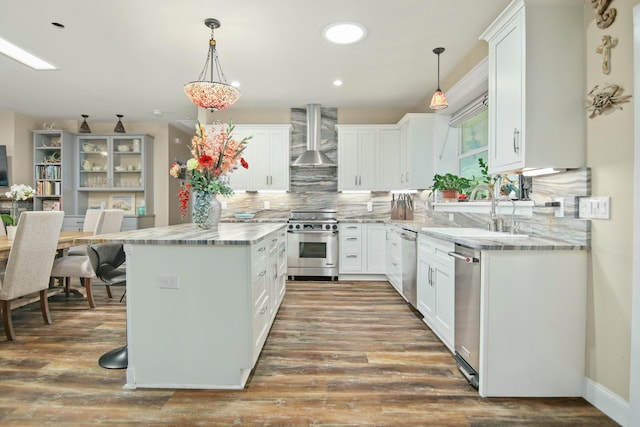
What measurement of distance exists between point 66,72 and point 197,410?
426cm

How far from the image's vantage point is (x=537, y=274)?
6.16 ft

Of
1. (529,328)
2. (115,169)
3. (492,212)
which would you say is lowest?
(529,328)

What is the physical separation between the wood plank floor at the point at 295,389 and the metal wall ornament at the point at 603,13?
6.94 feet

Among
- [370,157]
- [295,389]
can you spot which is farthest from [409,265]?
[370,157]

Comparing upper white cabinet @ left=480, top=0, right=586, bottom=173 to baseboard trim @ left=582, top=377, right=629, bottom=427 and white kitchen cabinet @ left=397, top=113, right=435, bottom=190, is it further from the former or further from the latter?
white kitchen cabinet @ left=397, top=113, right=435, bottom=190

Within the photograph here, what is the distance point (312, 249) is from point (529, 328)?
10.5ft

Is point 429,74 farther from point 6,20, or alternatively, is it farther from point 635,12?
point 6,20

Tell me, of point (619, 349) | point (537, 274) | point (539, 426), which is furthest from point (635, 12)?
point (539, 426)

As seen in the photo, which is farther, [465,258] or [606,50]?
[465,258]

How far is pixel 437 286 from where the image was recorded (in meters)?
2.65

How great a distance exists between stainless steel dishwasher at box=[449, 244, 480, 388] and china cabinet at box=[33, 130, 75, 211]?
21.9 ft

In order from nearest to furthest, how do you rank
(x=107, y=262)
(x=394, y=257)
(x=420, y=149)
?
(x=107, y=262) → (x=394, y=257) → (x=420, y=149)

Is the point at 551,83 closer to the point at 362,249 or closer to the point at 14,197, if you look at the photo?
the point at 362,249

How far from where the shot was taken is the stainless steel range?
476cm
